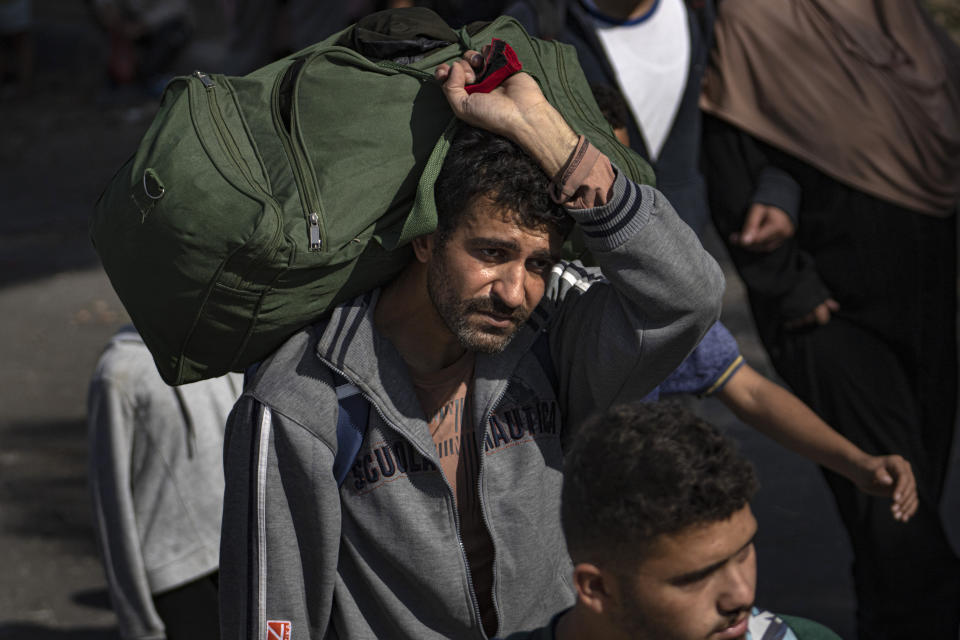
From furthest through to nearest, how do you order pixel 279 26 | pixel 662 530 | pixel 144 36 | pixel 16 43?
1. pixel 16 43
2. pixel 144 36
3. pixel 279 26
4. pixel 662 530

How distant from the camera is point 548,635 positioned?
227cm

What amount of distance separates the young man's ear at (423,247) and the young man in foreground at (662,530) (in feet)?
1.77

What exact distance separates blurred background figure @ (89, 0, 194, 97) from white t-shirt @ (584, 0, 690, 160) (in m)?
8.64

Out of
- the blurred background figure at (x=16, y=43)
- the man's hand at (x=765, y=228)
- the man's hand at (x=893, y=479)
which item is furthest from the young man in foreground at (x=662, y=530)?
the blurred background figure at (x=16, y=43)

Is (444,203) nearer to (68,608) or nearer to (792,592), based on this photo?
(792,592)

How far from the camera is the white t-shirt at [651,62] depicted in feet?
13.6

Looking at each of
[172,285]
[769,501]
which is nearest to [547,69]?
[172,285]

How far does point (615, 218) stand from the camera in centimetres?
228

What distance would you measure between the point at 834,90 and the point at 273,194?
252cm

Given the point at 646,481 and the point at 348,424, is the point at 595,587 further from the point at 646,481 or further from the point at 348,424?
the point at 348,424

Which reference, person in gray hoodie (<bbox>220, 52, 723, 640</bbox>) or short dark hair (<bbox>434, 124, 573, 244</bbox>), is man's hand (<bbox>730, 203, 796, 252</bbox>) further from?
short dark hair (<bbox>434, 124, 573, 244</bbox>)

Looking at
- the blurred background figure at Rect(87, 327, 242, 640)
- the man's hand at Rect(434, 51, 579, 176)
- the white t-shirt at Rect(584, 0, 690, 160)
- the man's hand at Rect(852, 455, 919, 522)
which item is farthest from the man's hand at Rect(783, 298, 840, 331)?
the man's hand at Rect(434, 51, 579, 176)

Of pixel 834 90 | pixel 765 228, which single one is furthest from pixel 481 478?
pixel 834 90

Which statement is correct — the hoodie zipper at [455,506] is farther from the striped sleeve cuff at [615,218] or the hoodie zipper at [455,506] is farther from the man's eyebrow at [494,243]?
the striped sleeve cuff at [615,218]
